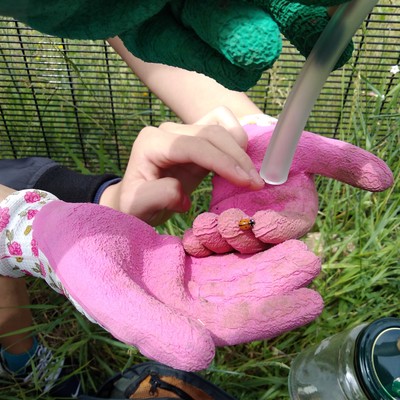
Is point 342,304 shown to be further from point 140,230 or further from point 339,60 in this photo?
point 339,60

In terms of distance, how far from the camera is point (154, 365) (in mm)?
867

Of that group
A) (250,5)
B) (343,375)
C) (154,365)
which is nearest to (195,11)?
(250,5)

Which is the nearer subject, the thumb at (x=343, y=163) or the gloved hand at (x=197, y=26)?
the gloved hand at (x=197, y=26)

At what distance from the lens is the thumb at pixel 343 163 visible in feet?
1.89

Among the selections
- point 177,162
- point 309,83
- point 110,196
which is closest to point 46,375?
point 110,196

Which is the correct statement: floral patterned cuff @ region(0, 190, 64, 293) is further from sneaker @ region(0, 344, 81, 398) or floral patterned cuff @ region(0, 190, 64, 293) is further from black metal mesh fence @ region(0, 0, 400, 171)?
black metal mesh fence @ region(0, 0, 400, 171)

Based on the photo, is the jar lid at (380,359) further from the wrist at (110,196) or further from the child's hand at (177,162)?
the wrist at (110,196)

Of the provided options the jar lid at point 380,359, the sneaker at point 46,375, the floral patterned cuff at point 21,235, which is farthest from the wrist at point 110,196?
the jar lid at point 380,359

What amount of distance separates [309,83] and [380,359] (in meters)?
0.28

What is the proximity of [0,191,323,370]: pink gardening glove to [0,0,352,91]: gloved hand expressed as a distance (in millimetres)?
193

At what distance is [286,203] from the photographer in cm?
59

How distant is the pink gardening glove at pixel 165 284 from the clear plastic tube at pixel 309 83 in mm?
89

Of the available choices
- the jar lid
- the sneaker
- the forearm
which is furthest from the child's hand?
the sneaker

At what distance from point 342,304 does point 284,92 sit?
444mm
